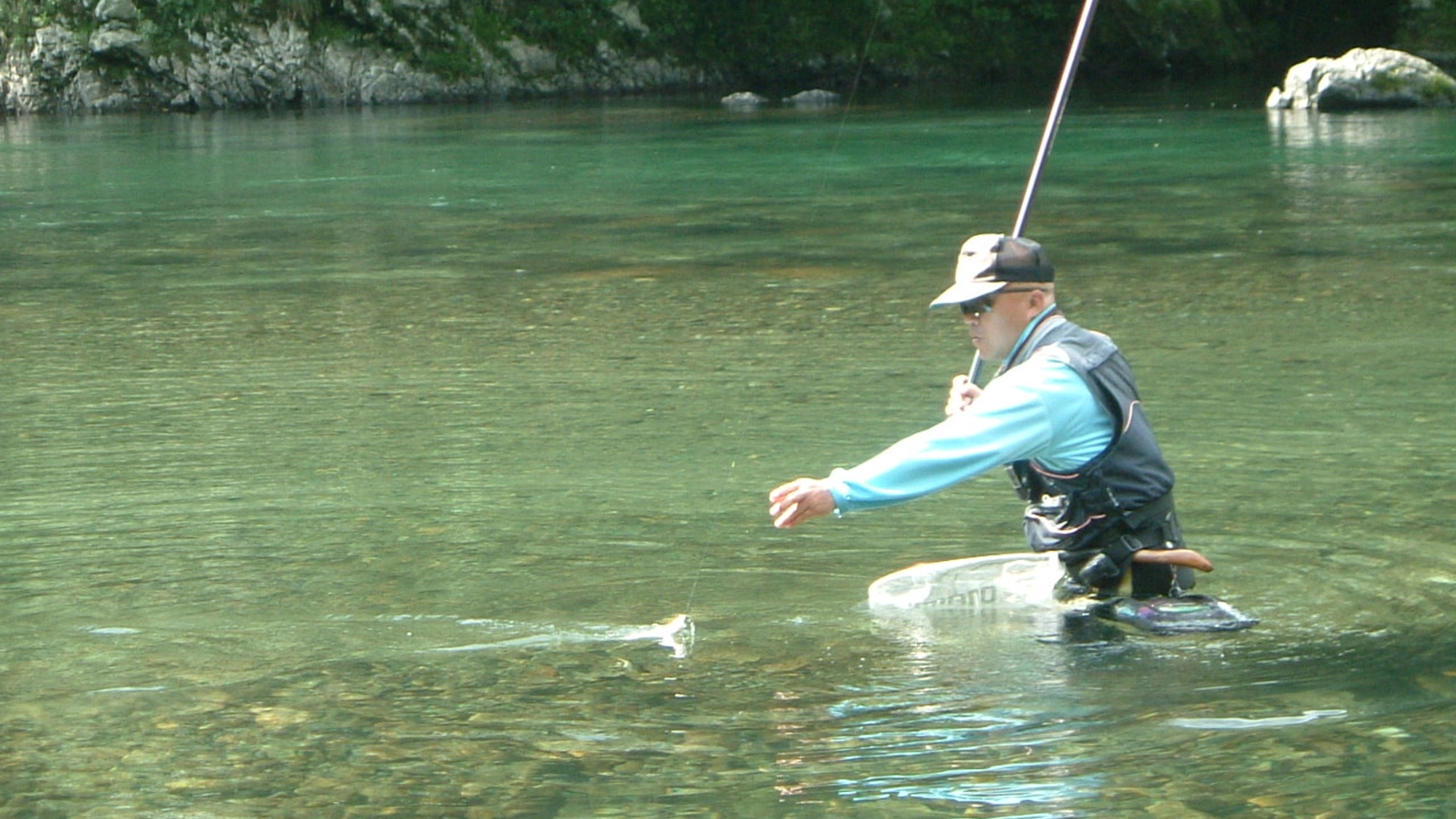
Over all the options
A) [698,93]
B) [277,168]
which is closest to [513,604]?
[277,168]

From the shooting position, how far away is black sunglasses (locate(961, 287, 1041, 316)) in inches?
173

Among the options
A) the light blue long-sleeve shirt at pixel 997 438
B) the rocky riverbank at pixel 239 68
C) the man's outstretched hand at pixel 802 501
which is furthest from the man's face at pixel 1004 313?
the rocky riverbank at pixel 239 68

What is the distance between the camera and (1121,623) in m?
4.80

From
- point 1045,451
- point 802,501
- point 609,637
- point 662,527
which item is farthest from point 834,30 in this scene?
point 802,501

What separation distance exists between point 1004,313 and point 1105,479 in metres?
0.46

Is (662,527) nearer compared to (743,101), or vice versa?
(662,527)

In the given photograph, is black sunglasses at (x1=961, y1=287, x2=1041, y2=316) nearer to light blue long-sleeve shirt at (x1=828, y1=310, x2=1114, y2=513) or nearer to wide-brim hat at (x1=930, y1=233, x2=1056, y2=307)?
wide-brim hat at (x1=930, y1=233, x2=1056, y2=307)

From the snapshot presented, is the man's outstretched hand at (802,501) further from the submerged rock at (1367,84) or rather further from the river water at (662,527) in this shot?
the submerged rock at (1367,84)

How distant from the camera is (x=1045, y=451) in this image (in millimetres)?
4273

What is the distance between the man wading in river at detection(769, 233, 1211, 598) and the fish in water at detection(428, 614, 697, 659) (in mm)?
957

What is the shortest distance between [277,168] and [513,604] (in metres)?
17.0

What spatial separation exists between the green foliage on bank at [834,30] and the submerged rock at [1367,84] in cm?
1270

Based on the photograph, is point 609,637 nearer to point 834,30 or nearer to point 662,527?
point 662,527

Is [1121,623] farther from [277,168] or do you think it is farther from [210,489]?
[277,168]
